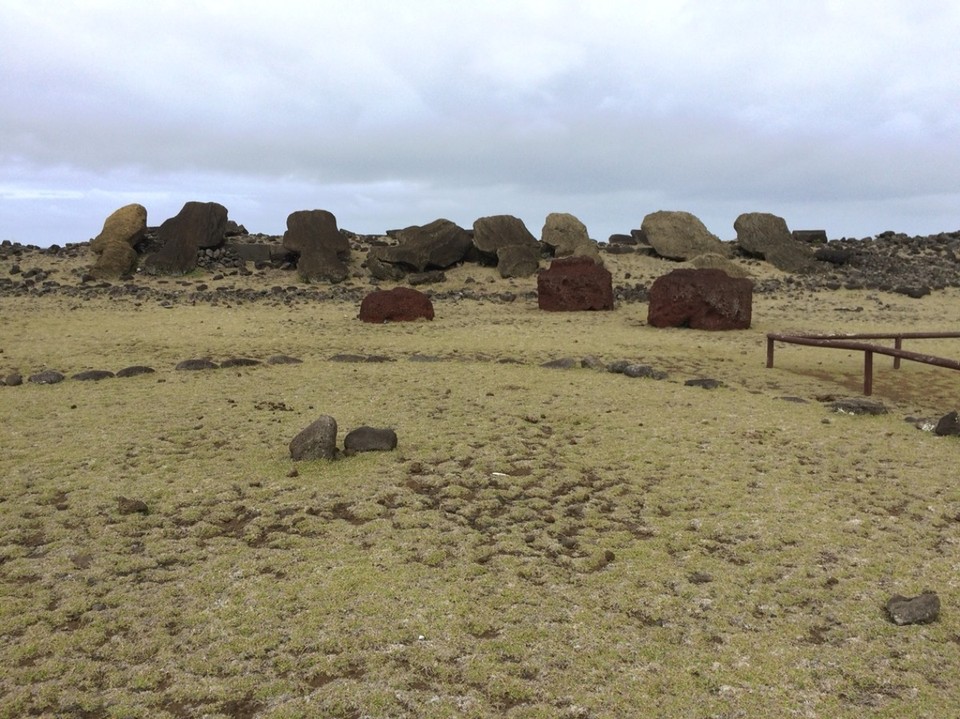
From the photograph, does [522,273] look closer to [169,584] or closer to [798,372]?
[798,372]

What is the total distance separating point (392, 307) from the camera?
15.5 meters

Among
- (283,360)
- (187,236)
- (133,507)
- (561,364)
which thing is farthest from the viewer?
(187,236)

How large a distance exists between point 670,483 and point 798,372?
5.90m

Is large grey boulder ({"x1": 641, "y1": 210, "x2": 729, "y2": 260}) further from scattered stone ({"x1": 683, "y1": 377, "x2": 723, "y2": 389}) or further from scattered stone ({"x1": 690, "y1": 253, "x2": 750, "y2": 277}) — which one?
scattered stone ({"x1": 683, "y1": 377, "x2": 723, "y2": 389})

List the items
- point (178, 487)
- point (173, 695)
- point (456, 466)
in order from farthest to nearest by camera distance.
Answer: point (456, 466), point (178, 487), point (173, 695)

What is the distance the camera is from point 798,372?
1063 cm

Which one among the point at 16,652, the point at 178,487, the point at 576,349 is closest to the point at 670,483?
the point at 178,487

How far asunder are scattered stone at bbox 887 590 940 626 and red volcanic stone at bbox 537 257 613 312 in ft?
45.4

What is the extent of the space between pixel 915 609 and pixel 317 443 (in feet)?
12.9

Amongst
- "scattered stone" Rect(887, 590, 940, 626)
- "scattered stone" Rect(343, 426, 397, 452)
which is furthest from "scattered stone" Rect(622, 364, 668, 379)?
"scattered stone" Rect(887, 590, 940, 626)

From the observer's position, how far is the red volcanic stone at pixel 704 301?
48.6 ft

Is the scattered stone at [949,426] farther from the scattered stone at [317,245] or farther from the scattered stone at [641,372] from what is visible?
the scattered stone at [317,245]

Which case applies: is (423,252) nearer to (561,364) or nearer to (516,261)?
(516,261)

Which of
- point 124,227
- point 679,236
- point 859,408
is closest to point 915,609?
point 859,408
